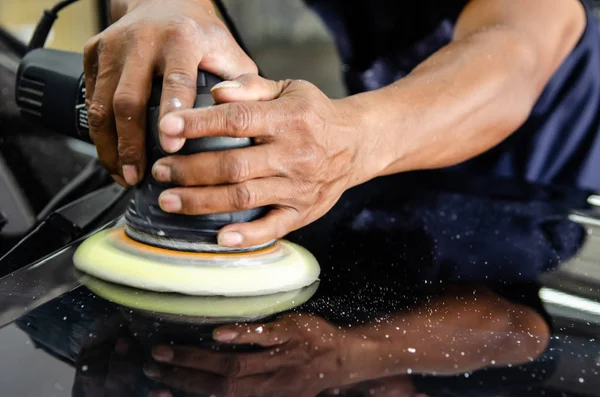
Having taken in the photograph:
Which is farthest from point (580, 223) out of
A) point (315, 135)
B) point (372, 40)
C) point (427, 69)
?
point (372, 40)

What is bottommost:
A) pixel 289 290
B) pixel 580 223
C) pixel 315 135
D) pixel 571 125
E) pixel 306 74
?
pixel 306 74

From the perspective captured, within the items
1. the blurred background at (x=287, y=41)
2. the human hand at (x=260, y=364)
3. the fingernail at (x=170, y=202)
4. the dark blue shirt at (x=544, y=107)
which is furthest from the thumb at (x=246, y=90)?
the blurred background at (x=287, y=41)

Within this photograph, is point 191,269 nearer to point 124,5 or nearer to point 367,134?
point 367,134

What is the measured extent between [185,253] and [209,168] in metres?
0.09

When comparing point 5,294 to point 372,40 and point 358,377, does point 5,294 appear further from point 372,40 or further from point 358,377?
point 372,40

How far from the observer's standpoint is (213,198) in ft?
1.98

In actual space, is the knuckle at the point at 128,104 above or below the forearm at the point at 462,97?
above

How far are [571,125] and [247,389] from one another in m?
1.23

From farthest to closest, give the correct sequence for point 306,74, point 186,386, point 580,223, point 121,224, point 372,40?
point 306,74
point 372,40
point 580,223
point 121,224
point 186,386

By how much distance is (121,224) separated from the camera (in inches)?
29.1

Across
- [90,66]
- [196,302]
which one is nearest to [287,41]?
[90,66]

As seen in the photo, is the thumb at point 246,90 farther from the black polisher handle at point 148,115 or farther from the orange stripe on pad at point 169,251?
the orange stripe on pad at point 169,251

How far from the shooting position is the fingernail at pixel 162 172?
0.60 metres

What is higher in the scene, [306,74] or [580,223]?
[580,223]
